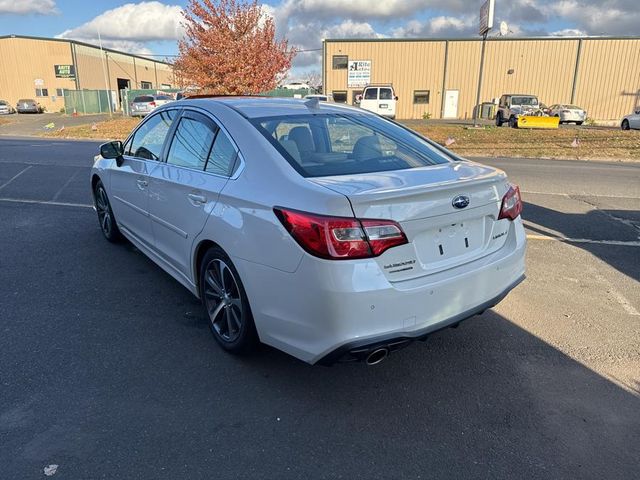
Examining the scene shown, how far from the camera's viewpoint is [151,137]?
177 inches

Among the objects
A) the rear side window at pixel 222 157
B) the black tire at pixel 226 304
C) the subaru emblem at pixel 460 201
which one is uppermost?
the rear side window at pixel 222 157

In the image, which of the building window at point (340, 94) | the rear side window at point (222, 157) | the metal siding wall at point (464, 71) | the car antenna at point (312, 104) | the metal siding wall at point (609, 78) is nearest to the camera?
the rear side window at point (222, 157)

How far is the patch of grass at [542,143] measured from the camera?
16.5 meters

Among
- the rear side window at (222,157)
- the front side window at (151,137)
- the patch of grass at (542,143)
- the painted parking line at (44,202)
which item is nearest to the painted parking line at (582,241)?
the rear side window at (222,157)

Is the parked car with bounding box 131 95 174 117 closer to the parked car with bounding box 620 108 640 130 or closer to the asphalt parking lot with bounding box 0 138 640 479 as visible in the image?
the parked car with bounding box 620 108 640 130

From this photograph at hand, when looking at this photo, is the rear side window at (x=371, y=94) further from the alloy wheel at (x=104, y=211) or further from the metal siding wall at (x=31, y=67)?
the metal siding wall at (x=31, y=67)

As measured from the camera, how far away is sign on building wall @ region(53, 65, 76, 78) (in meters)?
58.0

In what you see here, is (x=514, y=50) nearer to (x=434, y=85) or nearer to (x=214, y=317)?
(x=434, y=85)

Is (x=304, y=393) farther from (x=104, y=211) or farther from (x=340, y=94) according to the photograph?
(x=340, y=94)

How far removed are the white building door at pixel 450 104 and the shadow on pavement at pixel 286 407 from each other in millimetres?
42386

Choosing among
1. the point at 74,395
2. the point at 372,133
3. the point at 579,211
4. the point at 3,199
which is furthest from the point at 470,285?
the point at 3,199

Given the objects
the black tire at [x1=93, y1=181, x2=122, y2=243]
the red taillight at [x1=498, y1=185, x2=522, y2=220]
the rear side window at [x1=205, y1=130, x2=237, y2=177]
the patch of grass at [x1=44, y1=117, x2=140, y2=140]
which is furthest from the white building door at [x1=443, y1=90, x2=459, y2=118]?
the rear side window at [x1=205, y1=130, x2=237, y2=177]

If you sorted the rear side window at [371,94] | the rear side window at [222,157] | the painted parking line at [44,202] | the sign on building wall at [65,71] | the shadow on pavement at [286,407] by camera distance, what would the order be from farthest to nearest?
the sign on building wall at [65,71]
the rear side window at [371,94]
the painted parking line at [44,202]
the rear side window at [222,157]
the shadow on pavement at [286,407]

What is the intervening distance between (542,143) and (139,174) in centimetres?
1745
